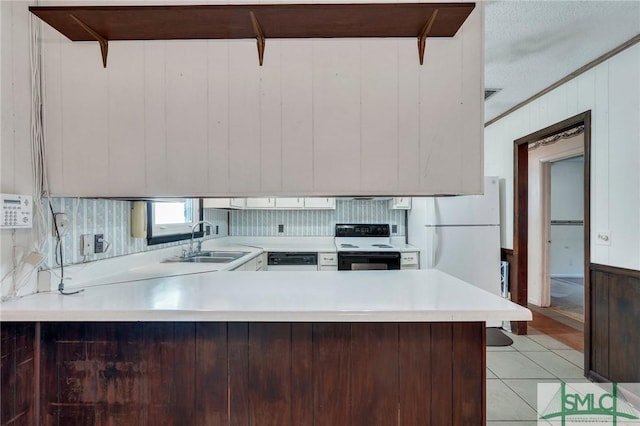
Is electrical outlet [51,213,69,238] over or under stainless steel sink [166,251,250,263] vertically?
over

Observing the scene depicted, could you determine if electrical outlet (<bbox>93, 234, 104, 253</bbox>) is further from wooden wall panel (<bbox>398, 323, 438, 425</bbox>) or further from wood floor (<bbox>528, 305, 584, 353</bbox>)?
wood floor (<bbox>528, 305, 584, 353</bbox>)

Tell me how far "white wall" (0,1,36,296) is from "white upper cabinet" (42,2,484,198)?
0.11 m

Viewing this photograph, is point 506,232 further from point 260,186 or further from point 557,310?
point 260,186

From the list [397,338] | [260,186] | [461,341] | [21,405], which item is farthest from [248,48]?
[21,405]

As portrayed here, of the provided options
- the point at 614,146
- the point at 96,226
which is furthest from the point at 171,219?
the point at 614,146

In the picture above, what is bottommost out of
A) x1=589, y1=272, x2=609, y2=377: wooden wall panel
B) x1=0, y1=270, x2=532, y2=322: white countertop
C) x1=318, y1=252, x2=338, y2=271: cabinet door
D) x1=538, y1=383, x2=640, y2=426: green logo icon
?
x1=538, y1=383, x2=640, y2=426: green logo icon

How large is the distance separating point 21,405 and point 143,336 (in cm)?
54

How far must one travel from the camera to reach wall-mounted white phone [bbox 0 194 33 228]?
4.25 feet

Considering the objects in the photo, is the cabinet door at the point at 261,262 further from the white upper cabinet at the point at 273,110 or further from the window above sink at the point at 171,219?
the white upper cabinet at the point at 273,110

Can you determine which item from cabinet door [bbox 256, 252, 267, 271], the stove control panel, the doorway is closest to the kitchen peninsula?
cabinet door [bbox 256, 252, 267, 271]

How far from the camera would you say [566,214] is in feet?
21.5

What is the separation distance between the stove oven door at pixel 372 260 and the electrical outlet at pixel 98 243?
2.36 meters

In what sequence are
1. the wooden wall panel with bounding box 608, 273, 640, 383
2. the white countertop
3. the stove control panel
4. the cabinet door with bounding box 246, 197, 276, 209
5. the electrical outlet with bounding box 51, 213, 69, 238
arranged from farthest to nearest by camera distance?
the stove control panel → the cabinet door with bounding box 246, 197, 276, 209 → the wooden wall panel with bounding box 608, 273, 640, 383 → the electrical outlet with bounding box 51, 213, 69, 238 → the white countertop

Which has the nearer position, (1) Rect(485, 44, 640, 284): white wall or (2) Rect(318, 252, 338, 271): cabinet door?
(1) Rect(485, 44, 640, 284): white wall
